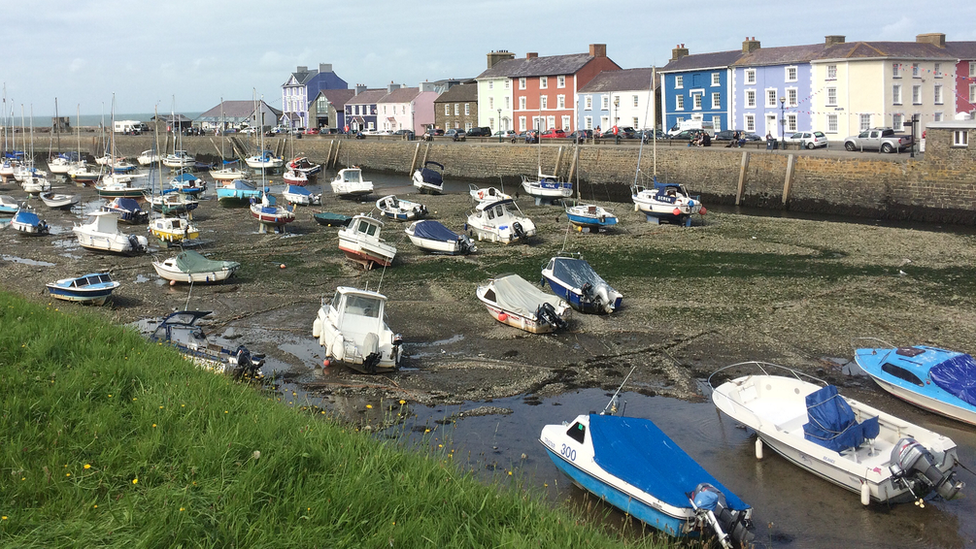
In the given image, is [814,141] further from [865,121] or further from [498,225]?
[498,225]

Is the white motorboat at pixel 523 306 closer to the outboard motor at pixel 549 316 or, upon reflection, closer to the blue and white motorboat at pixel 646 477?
the outboard motor at pixel 549 316

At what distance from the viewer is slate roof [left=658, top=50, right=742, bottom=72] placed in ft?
190

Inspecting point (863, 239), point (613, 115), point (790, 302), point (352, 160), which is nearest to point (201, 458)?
point (790, 302)

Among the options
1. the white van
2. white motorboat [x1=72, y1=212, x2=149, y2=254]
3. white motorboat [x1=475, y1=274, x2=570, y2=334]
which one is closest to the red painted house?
the white van

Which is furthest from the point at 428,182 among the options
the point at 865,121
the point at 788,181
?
the point at 865,121

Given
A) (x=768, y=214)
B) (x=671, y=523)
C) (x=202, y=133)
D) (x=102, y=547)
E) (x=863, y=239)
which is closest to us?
(x=102, y=547)

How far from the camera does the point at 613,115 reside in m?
66.3

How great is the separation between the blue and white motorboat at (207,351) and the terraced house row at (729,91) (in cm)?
2887

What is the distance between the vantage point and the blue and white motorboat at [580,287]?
20.7 meters

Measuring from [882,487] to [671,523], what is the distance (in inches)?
130

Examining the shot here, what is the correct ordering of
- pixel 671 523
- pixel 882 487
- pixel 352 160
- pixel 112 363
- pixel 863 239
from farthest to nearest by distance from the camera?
pixel 352 160
pixel 863 239
pixel 882 487
pixel 671 523
pixel 112 363

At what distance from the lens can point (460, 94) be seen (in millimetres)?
82312

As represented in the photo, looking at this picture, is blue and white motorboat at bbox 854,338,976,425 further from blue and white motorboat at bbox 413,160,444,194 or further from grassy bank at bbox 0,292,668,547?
blue and white motorboat at bbox 413,160,444,194

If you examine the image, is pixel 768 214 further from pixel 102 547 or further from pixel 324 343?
pixel 102 547
